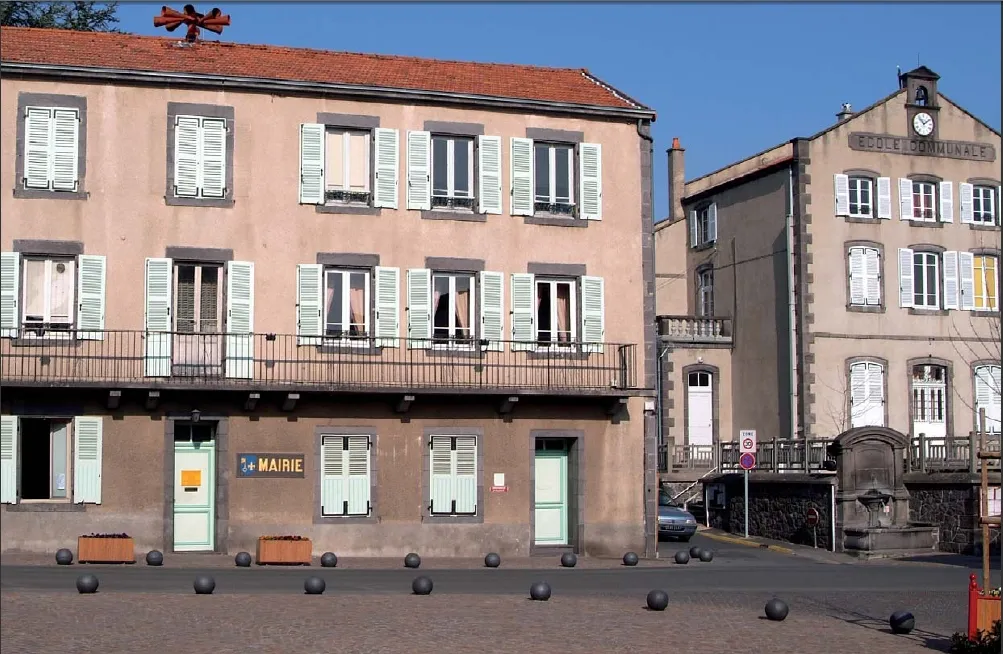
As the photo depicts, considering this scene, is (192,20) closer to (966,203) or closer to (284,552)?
(284,552)

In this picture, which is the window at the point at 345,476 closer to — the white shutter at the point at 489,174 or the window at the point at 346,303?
the window at the point at 346,303

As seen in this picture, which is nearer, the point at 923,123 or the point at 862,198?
the point at 862,198

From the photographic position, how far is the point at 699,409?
4622 centimetres

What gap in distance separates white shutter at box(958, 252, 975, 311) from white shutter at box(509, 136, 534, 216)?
21.1 metres

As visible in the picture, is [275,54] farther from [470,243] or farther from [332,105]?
[470,243]

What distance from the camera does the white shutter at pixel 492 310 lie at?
28109 millimetres

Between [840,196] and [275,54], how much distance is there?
21.3m

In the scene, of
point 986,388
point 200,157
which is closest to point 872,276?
point 986,388

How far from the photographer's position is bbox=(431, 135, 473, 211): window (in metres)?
28.3

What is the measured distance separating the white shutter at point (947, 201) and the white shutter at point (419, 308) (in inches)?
912

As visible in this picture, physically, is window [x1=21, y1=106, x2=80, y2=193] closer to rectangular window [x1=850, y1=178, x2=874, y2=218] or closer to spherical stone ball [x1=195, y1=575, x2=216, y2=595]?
spherical stone ball [x1=195, y1=575, x2=216, y2=595]

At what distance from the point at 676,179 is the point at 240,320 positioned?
92.3ft

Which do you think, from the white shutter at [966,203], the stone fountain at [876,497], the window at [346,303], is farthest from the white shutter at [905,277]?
the window at [346,303]

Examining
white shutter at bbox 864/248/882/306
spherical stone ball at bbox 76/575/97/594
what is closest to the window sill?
spherical stone ball at bbox 76/575/97/594
